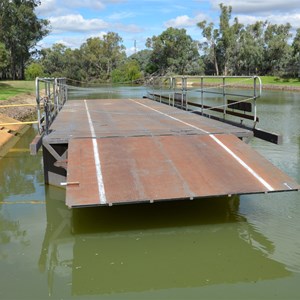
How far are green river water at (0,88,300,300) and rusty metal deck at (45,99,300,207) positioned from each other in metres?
0.94

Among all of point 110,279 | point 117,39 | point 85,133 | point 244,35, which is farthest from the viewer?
point 117,39

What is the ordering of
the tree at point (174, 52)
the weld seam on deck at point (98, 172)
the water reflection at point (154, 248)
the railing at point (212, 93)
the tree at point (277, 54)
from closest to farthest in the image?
the water reflection at point (154, 248) < the weld seam on deck at point (98, 172) < the railing at point (212, 93) < the tree at point (277, 54) < the tree at point (174, 52)

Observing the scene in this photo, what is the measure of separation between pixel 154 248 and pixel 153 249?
0.04m

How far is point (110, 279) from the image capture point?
576cm

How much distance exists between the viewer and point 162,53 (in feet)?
338

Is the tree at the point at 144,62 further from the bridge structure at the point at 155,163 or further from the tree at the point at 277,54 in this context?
the bridge structure at the point at 155,163

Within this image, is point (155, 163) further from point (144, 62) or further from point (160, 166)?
point (144, 62)

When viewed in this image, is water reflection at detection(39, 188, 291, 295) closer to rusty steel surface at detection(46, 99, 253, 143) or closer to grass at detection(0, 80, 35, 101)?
rusty steel surface at detection(46, 99, 253, 143)

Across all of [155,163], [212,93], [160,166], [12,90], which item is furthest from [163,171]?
[12,90]

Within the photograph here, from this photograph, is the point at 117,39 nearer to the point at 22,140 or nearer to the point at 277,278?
the point at 22,140

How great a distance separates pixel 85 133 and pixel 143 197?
3.12 m

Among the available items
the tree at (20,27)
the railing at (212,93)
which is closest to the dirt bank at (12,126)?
the railing at (212,93)

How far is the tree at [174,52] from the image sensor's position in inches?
3947

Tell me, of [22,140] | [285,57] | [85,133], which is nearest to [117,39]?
[285,57]
